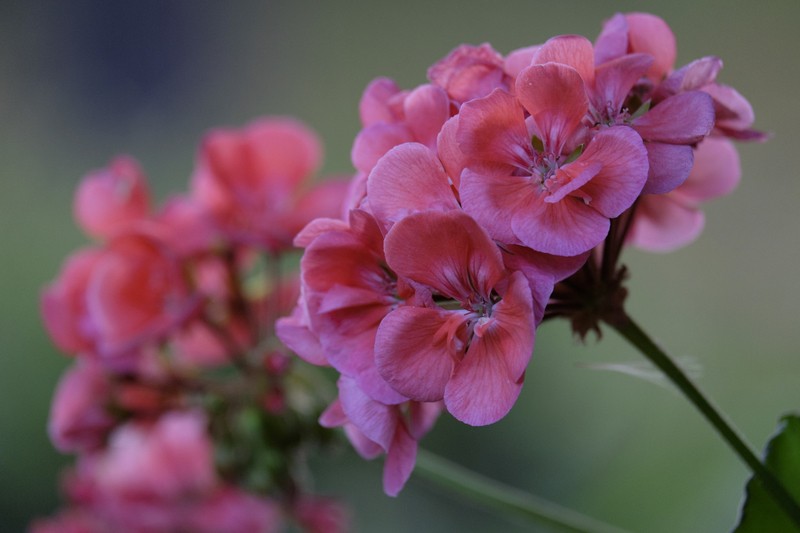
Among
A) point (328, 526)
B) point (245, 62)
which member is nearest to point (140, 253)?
point (328, 526)

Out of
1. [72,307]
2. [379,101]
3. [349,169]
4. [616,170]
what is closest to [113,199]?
[72,307]

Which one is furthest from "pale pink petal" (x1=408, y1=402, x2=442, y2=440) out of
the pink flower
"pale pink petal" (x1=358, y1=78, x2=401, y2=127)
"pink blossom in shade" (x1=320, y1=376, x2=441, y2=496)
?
the pink flower

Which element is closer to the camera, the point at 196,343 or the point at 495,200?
the point at 495,200

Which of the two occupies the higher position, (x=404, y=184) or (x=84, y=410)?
(x=404, y=184)

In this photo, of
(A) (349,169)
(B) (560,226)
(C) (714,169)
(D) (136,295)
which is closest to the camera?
(B) (560,226)

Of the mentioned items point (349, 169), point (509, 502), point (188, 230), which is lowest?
point (349, 169)

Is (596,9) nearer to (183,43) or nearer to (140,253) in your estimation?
(183,43)

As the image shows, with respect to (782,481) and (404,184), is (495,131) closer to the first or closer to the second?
(404,184)
